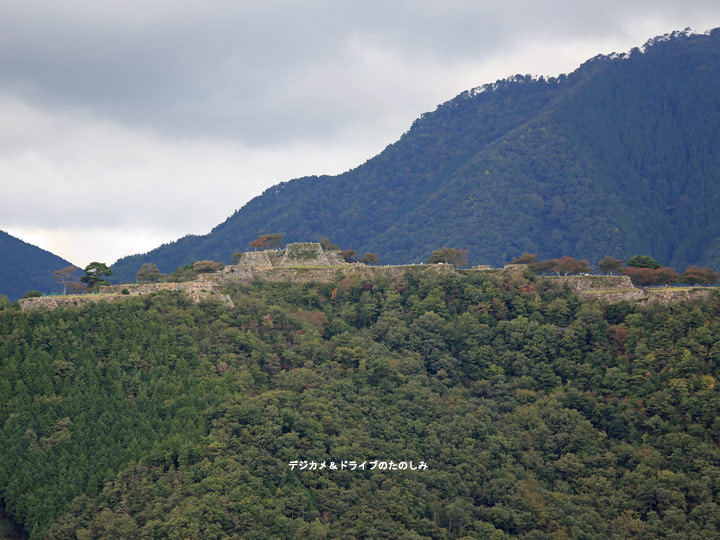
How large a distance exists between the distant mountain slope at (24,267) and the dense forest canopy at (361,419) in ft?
181

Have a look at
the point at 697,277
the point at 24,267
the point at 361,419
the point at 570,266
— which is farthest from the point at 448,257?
the point at 24,267

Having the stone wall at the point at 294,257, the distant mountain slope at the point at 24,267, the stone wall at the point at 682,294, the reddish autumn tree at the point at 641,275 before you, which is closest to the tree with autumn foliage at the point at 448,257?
the stone wall at the point at 294,257

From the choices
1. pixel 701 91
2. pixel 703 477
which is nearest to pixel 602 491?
pixel 703 477

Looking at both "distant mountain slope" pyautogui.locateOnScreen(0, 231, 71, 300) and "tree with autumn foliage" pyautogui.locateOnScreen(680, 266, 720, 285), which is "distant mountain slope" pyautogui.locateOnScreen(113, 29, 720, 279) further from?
"tree with autumn foliage" pyautogui.locateOnScreen(680, 266, 720, 285)

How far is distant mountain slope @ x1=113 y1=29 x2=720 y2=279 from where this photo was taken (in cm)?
13500

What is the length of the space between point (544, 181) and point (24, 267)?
73.4 metres

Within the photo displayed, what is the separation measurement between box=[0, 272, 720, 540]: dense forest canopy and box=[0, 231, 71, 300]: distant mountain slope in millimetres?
55148

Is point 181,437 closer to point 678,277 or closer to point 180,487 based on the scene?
point 180,487

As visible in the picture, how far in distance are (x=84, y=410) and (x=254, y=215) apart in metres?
110

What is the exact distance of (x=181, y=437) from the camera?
52.6 meters

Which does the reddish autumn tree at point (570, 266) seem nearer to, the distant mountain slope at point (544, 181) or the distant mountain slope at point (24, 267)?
the distant mountain slope at point (544, 181)

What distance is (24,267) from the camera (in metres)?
121

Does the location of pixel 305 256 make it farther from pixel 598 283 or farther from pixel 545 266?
pixel 598 283

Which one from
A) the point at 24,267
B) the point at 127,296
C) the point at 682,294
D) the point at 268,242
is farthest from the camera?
the point at 24,267
